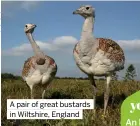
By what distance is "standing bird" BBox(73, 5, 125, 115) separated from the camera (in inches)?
236

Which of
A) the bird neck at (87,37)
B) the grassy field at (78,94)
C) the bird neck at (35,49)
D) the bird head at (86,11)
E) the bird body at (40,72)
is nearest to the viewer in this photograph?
the grassy field at (78,94)

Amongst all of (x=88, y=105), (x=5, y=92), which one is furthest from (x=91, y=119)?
(x=5, y=92)

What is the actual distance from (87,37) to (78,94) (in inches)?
25.4

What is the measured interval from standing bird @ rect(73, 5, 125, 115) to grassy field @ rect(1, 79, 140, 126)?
0.69ft

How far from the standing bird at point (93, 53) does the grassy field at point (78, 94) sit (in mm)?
210

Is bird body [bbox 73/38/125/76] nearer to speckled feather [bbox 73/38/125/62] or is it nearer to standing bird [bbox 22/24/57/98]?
speckled feather [bbox 73/38/125/62]

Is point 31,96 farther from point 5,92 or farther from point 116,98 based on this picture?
point 116,98

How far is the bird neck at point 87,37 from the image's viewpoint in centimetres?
601

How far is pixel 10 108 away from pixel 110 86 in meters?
1.26
